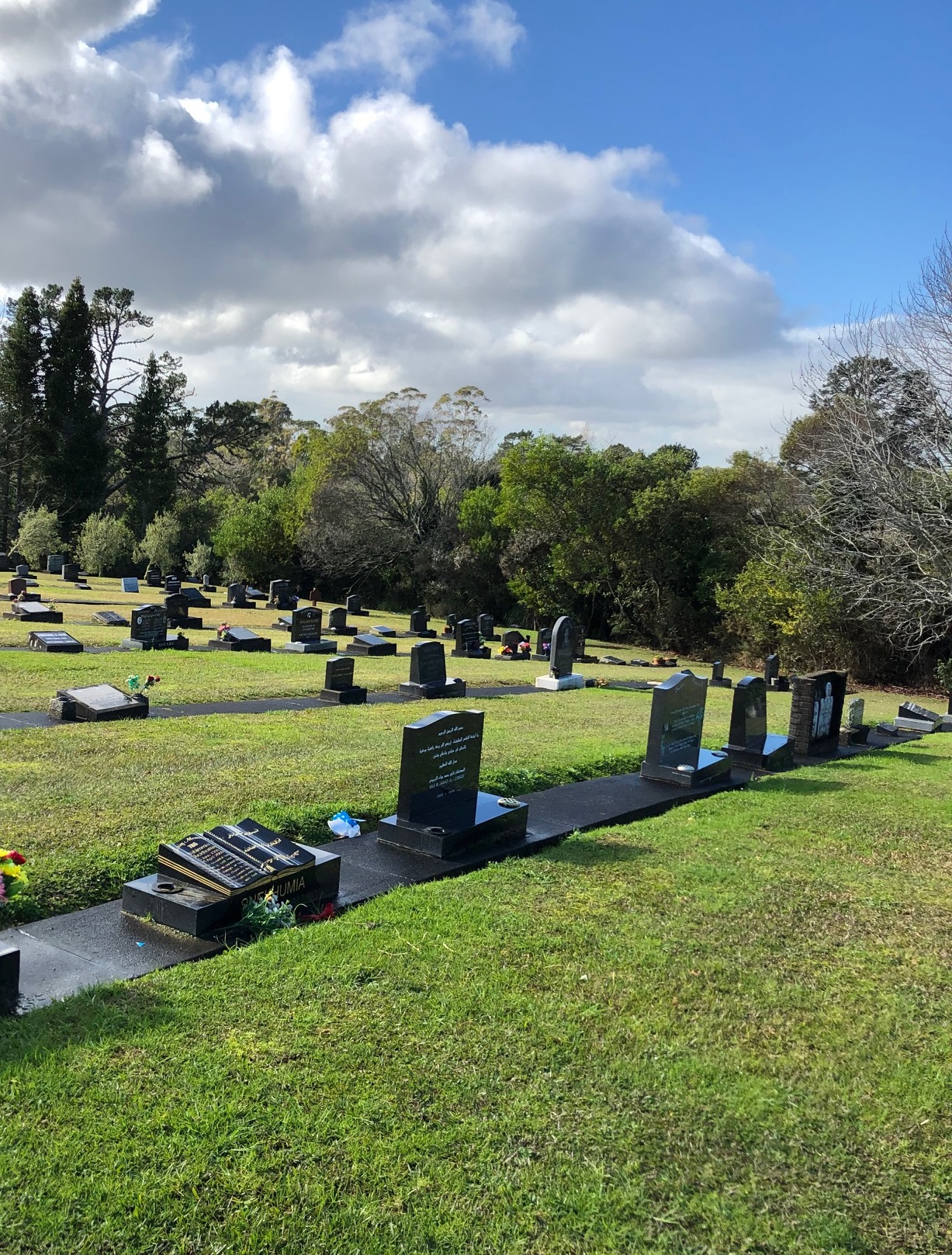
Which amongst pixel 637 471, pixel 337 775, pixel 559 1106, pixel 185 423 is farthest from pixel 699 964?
pixel 185 423

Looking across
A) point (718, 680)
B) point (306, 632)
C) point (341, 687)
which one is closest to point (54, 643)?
point (306, 632)

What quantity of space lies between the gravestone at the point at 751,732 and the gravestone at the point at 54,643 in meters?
11.5

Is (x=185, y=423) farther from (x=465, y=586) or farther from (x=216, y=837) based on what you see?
(x=216, y=837)

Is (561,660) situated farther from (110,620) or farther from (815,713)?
(110,620)

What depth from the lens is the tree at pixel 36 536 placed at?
37.3 meters

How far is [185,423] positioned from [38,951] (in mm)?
52803

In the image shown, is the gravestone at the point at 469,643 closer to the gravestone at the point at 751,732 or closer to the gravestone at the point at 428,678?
the gravestone at the point at 428,678

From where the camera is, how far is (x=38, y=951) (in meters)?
4.44

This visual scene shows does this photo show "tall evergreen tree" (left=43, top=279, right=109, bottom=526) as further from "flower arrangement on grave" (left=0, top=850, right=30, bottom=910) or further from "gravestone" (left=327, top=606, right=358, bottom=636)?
"flower arrangement on grave" (left=0, top=850, right=30, bottom=910)

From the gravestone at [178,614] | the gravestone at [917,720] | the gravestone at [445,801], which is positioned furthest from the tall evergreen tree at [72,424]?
the gravestone at [445,801]

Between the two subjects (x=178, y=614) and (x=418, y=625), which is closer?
(x=178, y=614)

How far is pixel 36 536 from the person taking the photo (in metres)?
37.4

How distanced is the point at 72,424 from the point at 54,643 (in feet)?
112

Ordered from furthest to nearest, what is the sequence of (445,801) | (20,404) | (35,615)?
(20,404) → (35,615) → (445,801)
